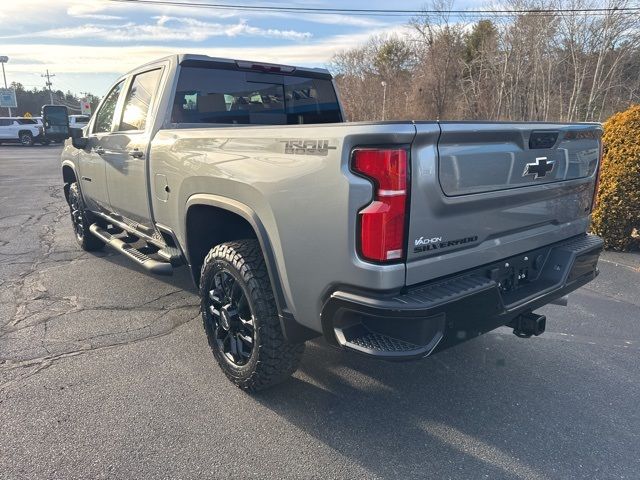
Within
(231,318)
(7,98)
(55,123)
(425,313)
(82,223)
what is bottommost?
(82,223)

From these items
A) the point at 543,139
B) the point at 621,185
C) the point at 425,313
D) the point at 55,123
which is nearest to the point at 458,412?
the point at 425,313

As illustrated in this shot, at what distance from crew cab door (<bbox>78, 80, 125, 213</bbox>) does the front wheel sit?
233cm

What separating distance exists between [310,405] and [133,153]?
8.42 ft

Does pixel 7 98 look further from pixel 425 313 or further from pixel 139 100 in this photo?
pixel 425 313

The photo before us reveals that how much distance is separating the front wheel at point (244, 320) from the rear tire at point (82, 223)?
353 cm

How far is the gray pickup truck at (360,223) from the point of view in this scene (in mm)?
2084

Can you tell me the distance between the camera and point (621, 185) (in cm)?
590

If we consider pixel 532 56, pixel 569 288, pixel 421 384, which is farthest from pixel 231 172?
pixel 532 56

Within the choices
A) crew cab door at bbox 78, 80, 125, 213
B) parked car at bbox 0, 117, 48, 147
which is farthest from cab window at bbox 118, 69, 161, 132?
parked car at bbox 0, 117, 48, 147

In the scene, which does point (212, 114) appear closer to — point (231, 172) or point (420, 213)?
point (231, 172)

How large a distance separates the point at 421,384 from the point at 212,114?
9.02ft

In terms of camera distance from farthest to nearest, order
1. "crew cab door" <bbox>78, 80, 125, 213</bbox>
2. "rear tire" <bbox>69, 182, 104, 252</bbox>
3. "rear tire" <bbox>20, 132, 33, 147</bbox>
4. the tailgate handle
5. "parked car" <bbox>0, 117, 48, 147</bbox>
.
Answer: "rear tire" <bbox>20, 132, 33, 147</bbox>, "parked car" <bbox>0, 117, 48, 147</bbox>, "rear tire" <bbox>69, 182, 104, 252</bbox>, "crew cab door" <bbox>78, 80, 125, 213</bbox>, the tailgate handle

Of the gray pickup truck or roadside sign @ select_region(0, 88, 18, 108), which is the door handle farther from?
roadside sign @ select_region(0, 88, 18, 108)

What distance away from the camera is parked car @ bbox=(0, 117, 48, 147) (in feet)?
103
